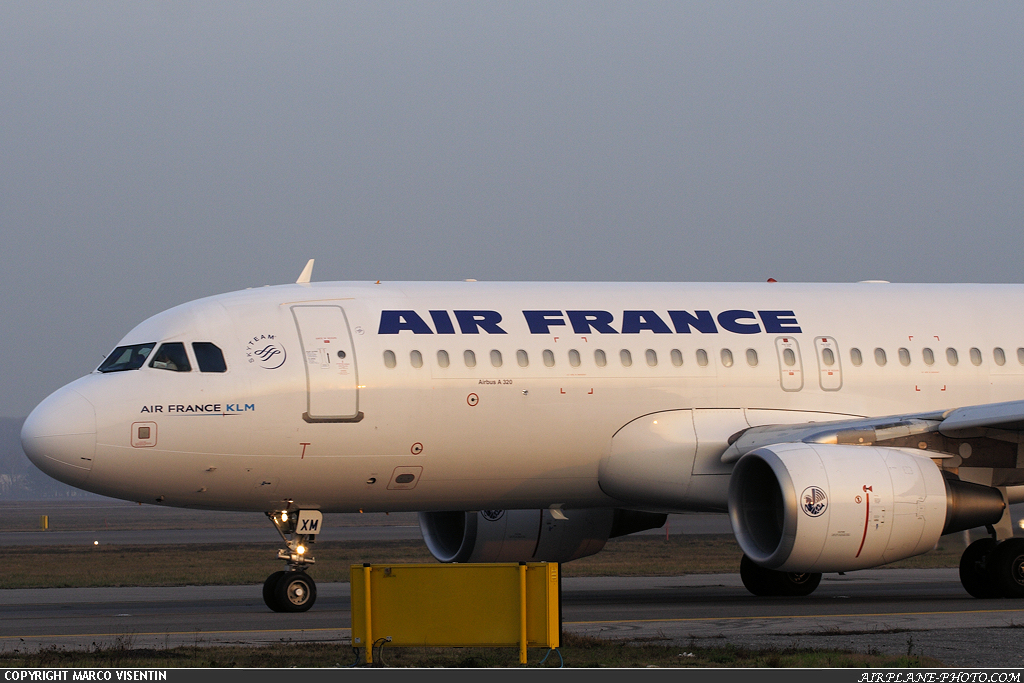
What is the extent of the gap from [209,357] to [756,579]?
28.7ft

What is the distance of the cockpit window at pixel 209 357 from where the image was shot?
1578 cm

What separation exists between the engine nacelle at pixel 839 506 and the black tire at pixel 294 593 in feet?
17.0

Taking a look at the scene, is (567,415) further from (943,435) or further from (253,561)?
(253,561)

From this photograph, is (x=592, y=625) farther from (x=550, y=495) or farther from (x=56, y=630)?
(x=56, y=630)

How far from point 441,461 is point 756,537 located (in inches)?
156

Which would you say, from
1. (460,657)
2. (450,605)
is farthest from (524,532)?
(450,605)

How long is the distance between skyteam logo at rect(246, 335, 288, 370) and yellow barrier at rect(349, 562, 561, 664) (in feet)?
16.9

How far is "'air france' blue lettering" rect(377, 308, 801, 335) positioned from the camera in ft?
54.5

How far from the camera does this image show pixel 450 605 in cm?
1105

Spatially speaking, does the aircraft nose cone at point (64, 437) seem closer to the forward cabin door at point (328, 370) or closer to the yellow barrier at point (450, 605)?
the forward cabin door at point (328, 370)

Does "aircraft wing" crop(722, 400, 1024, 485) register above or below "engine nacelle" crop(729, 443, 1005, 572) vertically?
above

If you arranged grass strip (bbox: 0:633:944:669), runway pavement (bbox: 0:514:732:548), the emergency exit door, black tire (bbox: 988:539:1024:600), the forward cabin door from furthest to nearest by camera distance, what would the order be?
1. runway pavement (bbox: 0:514:732:548)
2. the emergency exit door
3. black tire (bbox: 988:539:1024:600)
4. the forward cabin door
5. grass strip (bbox: 0:633:944:669)

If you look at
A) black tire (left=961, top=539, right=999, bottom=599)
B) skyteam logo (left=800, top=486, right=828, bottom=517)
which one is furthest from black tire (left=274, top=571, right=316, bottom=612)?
black tire (left=961, top=539, right=999, bottom=599)

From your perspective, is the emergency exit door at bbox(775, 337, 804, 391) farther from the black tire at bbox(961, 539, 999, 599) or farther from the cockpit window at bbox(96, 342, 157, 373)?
the cockpit window at bbox(96, 342, 157, 373)
